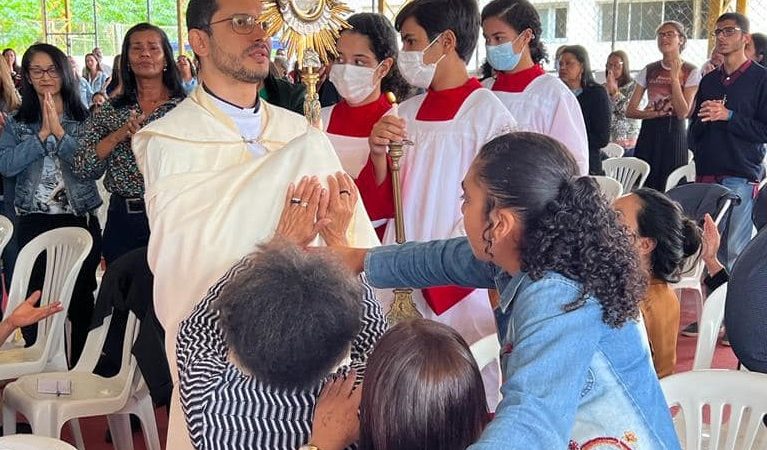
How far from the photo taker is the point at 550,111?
2.66 m

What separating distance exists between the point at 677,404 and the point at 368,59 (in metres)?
1.30

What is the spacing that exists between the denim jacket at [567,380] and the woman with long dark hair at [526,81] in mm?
1279

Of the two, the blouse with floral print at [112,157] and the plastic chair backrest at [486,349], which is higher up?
the blouse with floral print at [112,157]

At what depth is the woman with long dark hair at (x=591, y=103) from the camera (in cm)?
439

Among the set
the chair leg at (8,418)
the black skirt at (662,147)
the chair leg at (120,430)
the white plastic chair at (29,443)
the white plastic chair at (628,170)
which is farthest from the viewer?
the black skirt at (662,147)

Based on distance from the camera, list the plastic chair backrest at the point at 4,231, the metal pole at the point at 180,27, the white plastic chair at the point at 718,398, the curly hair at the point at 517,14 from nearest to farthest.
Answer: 1. the white plastic chair at the point at 718,398
2. the curly hair at the point at 517,14
3. the plastic chair backrest at the point at 4,231
4. the metal pole at the point at 180,27

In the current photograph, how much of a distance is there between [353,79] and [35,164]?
1.47 m

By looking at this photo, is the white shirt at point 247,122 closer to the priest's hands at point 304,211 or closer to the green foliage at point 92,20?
the priest's hands at point 304,211

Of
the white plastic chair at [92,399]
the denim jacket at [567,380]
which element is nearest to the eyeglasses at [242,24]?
the denim jacket at [567,380]

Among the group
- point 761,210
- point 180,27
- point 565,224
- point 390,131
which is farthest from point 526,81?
point 180,27

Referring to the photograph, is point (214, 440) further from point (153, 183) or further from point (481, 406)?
point (153, 183)

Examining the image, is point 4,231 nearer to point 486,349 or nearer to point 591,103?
point 486,349

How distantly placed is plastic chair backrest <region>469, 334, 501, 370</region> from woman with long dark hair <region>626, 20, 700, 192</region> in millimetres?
3423

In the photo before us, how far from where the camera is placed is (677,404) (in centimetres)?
160
